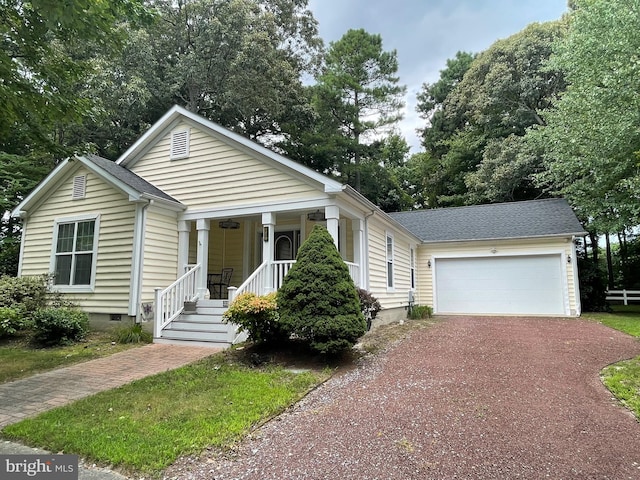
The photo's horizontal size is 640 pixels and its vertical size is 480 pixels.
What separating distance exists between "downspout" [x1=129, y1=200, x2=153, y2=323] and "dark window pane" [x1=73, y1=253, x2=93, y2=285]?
1.61 metres

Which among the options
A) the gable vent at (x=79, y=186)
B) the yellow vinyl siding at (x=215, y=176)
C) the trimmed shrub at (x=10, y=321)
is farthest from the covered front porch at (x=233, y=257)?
the trimmed shrub at (x=10, y=321)

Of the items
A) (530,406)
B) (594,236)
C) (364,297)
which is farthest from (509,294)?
(594,236)

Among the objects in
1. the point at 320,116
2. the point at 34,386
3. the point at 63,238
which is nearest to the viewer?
the point at 34,386

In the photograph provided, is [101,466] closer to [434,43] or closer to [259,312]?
[259,312]

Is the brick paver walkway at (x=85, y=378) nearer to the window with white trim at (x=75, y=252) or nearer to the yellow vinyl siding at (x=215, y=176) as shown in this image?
the window with white trim at (x=75, y=252)

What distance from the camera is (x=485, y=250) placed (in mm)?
14930

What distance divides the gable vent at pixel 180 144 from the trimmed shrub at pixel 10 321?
17.2ft

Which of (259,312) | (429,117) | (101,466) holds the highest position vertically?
(429,117)

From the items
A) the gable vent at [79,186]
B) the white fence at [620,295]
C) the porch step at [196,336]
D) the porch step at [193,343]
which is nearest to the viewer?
the porch step at [193,343]

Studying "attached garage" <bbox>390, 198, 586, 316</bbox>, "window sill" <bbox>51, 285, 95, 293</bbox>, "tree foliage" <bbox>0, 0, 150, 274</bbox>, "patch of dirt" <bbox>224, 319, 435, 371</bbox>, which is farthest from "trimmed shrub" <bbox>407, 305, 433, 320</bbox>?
"tree foliage" <bbox>0, 0, 150, 274</bbox>

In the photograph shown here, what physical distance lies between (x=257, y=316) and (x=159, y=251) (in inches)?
175

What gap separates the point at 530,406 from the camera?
14.8 feet

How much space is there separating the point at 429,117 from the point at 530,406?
100 feet
